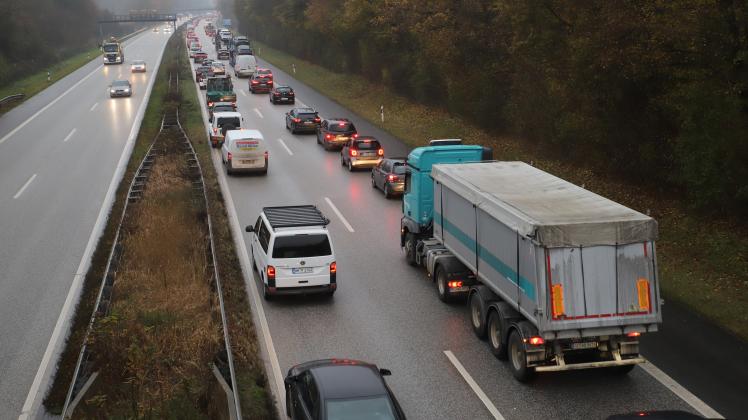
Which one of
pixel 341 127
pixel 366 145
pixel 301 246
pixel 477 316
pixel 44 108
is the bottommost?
pixel 477 316

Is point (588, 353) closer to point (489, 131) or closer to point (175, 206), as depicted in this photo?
point (175, 206)

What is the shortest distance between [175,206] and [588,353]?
16.0 m

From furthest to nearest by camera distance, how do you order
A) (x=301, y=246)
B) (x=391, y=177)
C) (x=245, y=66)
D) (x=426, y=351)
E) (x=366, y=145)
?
(x=245, y=66) → (x=366, y=145) → (x=391, y=177) → (x=301, y=246) → (x=426, y=351)

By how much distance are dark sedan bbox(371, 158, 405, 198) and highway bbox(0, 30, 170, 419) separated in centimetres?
962

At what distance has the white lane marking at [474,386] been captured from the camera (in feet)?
42.6

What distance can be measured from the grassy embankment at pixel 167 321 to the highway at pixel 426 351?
0.66 meters

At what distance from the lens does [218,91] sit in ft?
177

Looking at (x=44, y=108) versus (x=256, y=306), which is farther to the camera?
(x=44, y=108)

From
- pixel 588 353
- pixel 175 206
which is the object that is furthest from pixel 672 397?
pixel 175 206

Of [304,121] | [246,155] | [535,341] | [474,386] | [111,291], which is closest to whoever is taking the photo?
[535,341]

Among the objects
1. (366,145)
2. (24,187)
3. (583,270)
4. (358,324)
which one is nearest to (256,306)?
(358,324)

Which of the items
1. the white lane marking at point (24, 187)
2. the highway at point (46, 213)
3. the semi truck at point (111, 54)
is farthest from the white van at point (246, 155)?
the semi truck at point (111, 54)

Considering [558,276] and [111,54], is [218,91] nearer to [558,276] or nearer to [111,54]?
[558,276]

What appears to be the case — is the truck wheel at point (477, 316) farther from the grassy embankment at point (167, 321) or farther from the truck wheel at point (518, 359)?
the grassy embankment at point (167, 321)
